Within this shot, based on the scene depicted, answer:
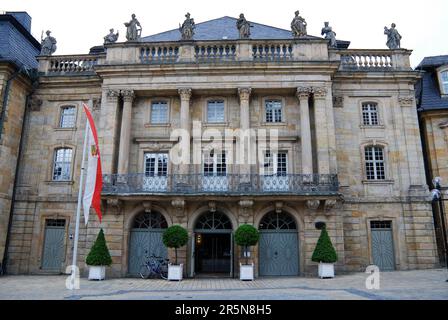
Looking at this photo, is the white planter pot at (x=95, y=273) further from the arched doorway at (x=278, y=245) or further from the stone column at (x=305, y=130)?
the stone column at (x=305, y=130)

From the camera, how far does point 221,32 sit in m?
23.8

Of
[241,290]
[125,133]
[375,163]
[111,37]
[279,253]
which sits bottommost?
[241,290]

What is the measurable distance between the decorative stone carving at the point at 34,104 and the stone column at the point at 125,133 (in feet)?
17.7

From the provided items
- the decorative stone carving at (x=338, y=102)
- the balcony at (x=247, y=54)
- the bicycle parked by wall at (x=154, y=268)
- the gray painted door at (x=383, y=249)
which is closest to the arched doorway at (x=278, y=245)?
the gray painted door at (x=383, y=249)

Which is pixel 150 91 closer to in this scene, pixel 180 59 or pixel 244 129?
pixel 180 59

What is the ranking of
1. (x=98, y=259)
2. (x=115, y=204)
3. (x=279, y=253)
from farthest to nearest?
(x=279, y=253), (x=115, y=204), (x=98, y=259)

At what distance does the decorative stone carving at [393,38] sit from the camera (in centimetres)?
2145

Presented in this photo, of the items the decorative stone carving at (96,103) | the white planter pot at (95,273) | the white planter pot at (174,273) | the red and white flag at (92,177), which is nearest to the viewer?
the red and white flag at (92,177)

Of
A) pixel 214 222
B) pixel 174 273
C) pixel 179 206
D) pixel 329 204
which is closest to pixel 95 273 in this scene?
pixel 174 273

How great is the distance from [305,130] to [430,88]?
9670 mm

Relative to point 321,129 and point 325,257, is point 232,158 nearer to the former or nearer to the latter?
point 321,129

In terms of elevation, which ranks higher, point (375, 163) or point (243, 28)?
point (243, 28)
